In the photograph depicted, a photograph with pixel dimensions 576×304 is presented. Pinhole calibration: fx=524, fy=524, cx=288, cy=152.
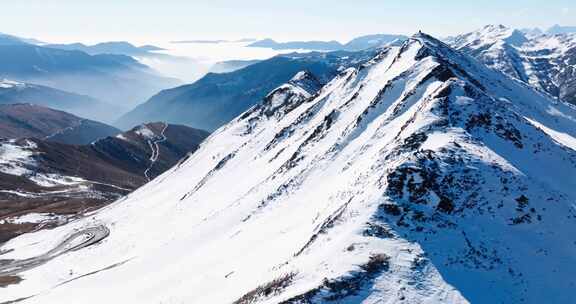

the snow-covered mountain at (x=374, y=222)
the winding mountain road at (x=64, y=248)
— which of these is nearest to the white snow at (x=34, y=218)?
the winding mountain road at (x=64, y=248)

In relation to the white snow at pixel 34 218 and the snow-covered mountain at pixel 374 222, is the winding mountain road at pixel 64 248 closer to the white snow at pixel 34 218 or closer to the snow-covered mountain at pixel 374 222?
the snow-covered mountain at pixel 374 222

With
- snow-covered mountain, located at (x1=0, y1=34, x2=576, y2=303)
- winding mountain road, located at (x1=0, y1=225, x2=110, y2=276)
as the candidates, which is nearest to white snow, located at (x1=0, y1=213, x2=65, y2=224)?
winding mountain road, located at (x1=0, y1=225, x2=110, y2=276)

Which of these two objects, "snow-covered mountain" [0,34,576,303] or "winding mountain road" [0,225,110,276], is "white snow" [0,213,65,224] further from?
"snow-covered mountain" [0,34,576,303]

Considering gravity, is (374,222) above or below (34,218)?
above

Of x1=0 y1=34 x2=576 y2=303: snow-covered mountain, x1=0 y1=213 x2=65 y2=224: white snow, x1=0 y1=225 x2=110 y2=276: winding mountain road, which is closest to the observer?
x1=0 y1=34 x2=576 y2=303: snow-covered mountain

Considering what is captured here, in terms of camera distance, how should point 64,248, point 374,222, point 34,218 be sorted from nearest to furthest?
point 374,222 < point 64,248 < point 34,218

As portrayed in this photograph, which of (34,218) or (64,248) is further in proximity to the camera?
(34,218)

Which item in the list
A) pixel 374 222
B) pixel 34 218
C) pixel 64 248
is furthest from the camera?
pixel 34 218

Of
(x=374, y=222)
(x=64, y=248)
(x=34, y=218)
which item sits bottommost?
(x=34, y=218)

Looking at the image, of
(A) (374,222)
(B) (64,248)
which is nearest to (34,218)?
(B) (64,248)

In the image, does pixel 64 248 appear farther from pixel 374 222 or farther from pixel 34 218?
pixel 374 222
